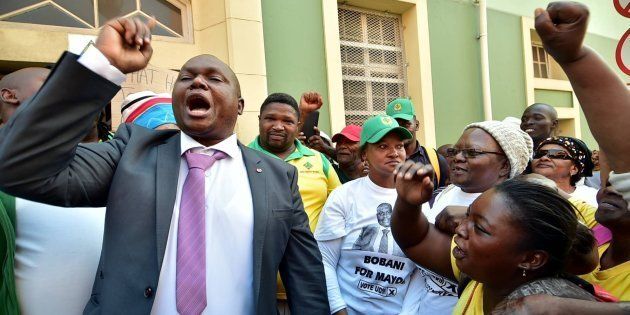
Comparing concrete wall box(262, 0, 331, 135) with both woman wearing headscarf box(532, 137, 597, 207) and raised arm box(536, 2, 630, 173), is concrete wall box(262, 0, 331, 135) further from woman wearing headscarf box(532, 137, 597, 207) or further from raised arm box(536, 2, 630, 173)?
raised arm box(536, 2, 630, 173)

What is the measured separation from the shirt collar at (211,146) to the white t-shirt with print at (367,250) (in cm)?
94

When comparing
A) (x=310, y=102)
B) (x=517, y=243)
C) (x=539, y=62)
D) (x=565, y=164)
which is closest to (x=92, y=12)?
(x=310, y=102)

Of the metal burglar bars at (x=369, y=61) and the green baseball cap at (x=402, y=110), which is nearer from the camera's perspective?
the green baseball cap at (x=402, y=110)

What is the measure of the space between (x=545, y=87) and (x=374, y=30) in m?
4.54

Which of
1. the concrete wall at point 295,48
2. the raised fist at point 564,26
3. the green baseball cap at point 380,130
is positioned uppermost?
the concrete wall at point 295,48

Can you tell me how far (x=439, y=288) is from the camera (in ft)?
8.14

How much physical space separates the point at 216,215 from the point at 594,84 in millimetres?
1468

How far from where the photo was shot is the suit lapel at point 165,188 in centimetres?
178

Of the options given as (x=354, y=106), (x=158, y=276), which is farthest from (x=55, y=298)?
(x=354, y=106)

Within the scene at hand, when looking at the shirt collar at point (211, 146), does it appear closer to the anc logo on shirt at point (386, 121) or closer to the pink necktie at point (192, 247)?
the pink necktie at point (192, 247)

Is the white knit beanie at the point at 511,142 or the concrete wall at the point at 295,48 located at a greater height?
the concrete wall at the point at 295,48

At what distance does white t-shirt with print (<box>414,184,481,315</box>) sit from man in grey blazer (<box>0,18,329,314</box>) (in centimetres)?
60

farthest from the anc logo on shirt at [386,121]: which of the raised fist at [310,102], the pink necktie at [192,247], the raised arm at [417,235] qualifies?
the raised fist at [310,102]

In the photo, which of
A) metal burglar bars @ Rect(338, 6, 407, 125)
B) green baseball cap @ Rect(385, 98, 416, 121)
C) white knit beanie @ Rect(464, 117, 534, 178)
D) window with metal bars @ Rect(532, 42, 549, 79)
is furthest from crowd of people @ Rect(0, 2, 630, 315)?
window with metal bars @ Rect(532, 42, 549, 79)
